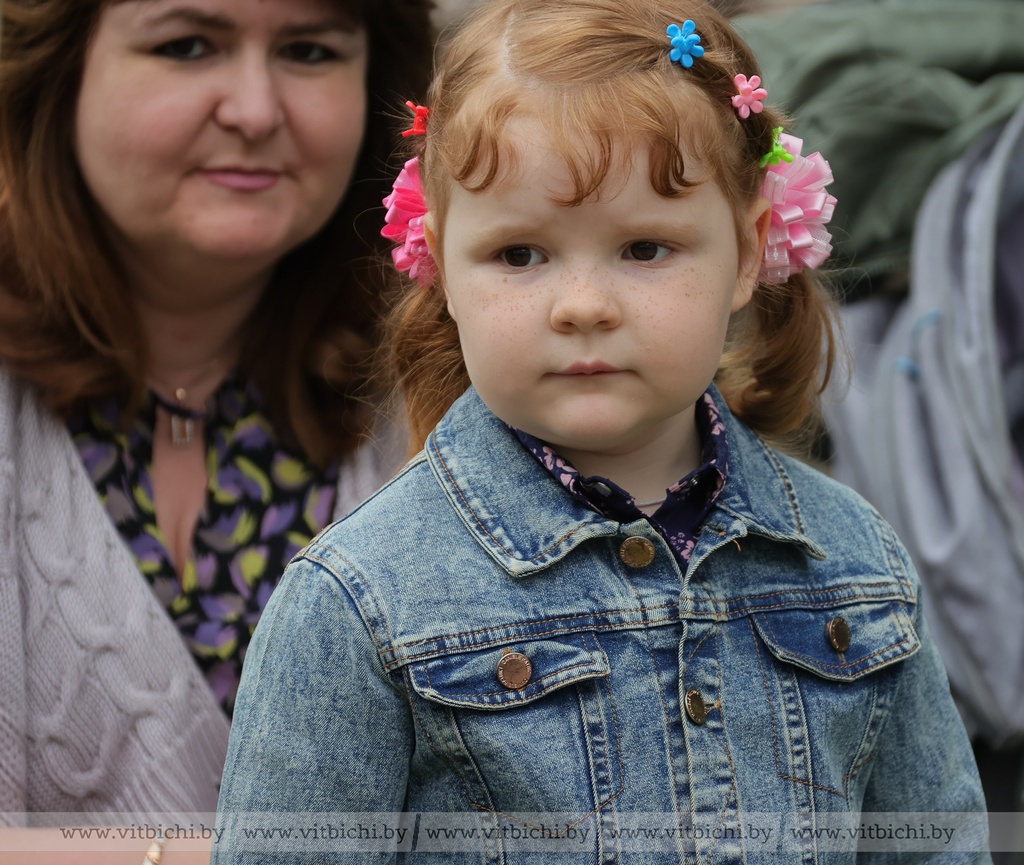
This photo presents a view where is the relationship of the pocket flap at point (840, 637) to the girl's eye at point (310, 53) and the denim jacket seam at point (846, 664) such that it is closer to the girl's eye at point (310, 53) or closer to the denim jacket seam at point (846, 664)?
the denim jacket seam at point (846, 664)

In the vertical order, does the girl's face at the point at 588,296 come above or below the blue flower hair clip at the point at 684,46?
below

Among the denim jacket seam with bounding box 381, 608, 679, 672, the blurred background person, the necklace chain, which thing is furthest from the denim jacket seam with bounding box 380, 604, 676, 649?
the blurred background person

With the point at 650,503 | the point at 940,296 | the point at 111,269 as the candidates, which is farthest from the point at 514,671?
the point at 940,296

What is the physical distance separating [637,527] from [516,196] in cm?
35

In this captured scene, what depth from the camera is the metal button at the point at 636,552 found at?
1.30 metres

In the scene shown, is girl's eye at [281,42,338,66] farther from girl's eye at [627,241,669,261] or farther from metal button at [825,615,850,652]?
metal button at [825,615,850,652]

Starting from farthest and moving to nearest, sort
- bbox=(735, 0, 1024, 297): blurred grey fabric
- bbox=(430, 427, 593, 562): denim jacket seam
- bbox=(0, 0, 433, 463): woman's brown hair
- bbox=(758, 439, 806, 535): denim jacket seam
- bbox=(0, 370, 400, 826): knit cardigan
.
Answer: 1. bbox=(735, 0, 1024, 297): blurred grey fabric
2. bbox=(0, 0, 433, 463): woman's brown hair
3. bbox=(0, 370, 400, 826): knit cardigan
4. bbox=(758, 439, 806, 535): denim jacket seam
5. bbox=(430, 427, 593, 562): denim jacket seam

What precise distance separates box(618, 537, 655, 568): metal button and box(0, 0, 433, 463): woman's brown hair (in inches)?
29.4

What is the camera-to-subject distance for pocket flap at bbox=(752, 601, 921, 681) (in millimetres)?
1320

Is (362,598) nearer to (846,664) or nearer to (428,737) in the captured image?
(428,737)

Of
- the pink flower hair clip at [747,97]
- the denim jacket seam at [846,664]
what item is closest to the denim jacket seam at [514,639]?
the denim jacket seam at [846,664]

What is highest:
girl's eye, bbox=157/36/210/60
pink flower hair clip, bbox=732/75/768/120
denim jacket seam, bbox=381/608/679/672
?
pink flower hair clip, bbox=732/75/768/120

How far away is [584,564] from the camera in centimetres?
130

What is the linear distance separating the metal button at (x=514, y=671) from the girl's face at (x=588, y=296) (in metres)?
0.21
